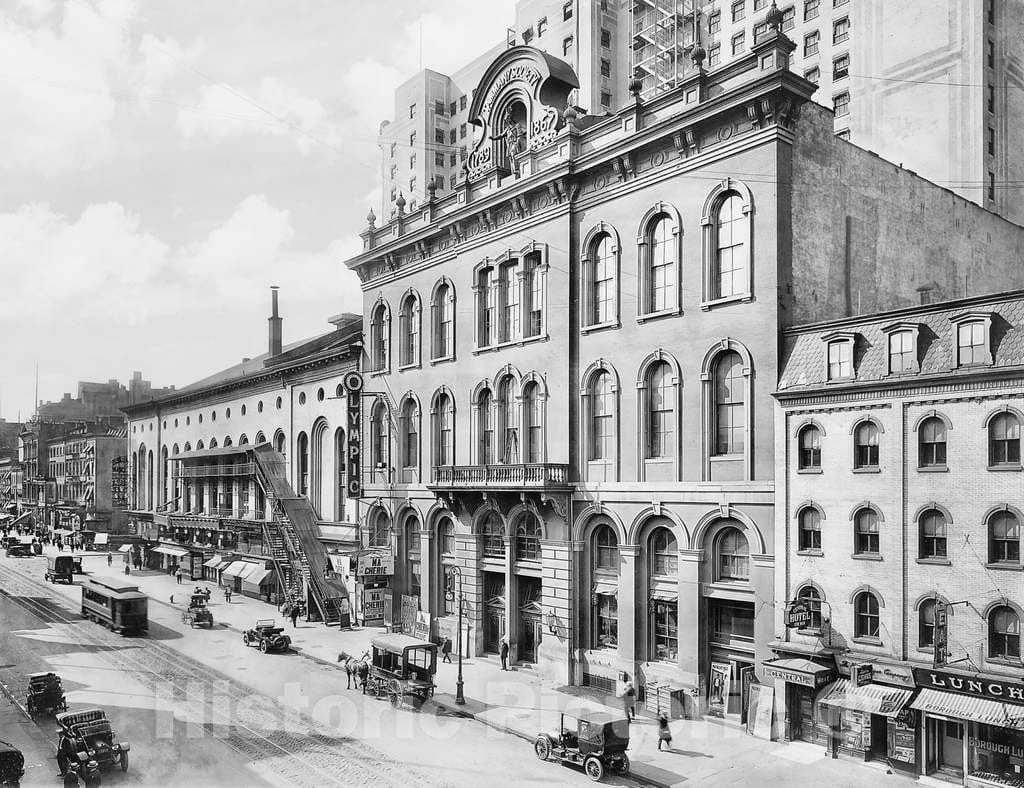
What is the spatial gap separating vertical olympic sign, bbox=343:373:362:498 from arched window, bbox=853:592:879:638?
88.1 feet

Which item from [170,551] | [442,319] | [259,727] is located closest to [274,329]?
[170,551]

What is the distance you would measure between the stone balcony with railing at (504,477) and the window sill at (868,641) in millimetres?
12324

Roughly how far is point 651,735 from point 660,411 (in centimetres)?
1090

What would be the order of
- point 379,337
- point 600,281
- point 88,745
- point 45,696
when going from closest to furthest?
point 88,745, point 45,696, point 600,281, point 379,337

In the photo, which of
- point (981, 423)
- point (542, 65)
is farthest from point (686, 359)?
point (542, 65)

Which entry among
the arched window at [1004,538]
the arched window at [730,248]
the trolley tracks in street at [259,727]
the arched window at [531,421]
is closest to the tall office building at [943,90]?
the arched window at [730,248]

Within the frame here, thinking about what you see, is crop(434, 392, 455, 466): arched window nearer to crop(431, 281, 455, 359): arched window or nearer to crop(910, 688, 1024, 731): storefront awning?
crop(431, 281, 455, 359): arched window

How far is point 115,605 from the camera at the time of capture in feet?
138

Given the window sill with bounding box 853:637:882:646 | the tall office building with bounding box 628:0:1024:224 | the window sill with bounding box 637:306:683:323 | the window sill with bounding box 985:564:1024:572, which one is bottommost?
the window sill with bounding box 853:637:882:646

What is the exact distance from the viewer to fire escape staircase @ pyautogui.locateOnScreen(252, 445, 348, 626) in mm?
47375

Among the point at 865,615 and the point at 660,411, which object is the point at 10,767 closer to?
the point at 660,411

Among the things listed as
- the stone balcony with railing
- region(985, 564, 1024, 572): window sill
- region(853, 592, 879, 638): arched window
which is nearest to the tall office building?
the stone balcony with railing

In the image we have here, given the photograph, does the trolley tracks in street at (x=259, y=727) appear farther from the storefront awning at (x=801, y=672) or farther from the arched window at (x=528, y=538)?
the arched window at (x=528, y=538)

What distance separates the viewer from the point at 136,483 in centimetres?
8650
